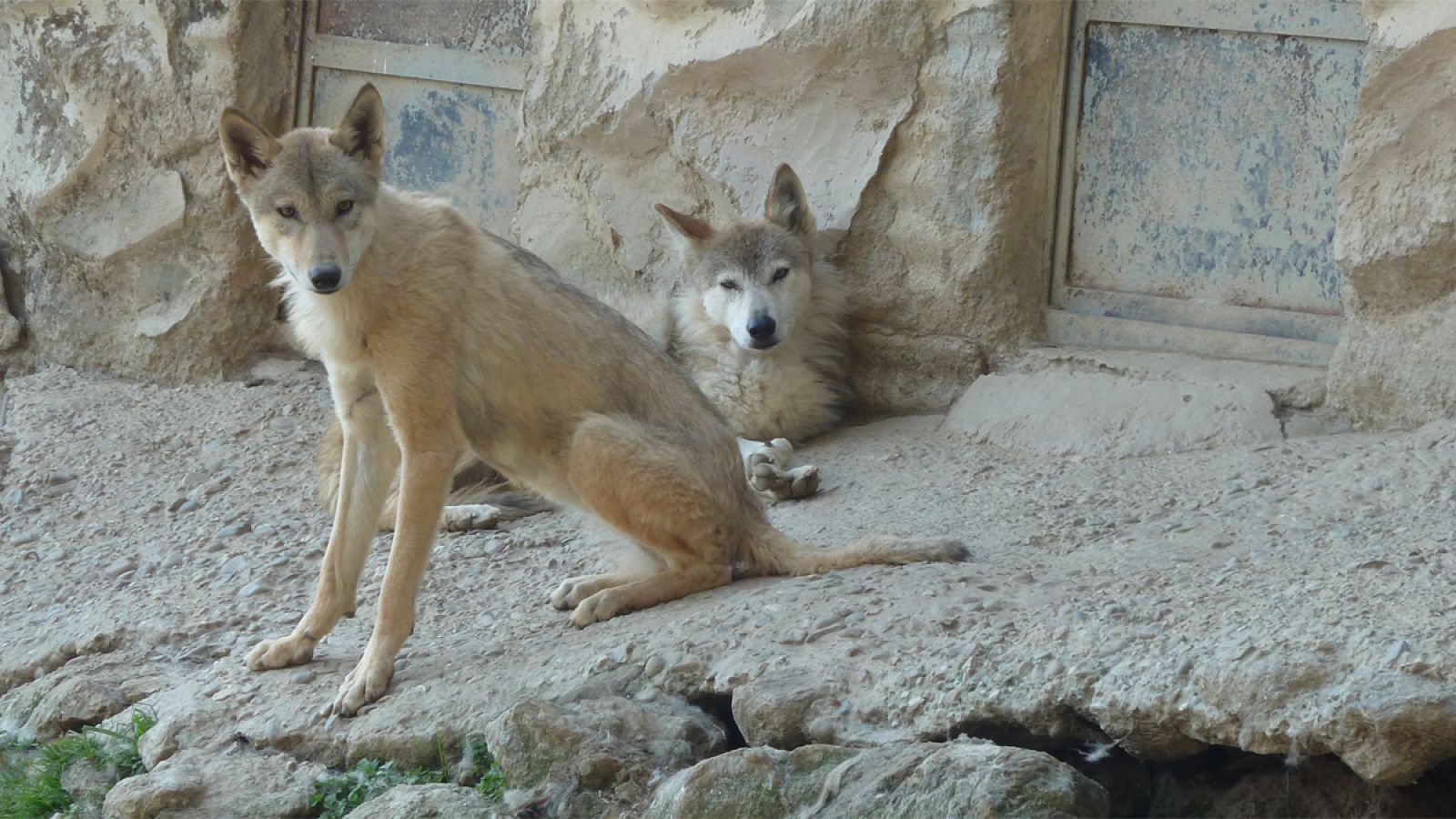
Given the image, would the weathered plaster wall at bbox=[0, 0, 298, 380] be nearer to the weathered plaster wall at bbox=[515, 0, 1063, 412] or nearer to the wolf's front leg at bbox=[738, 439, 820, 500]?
the weathered plaster wall at bbox=[515, 0, 1063, 412]

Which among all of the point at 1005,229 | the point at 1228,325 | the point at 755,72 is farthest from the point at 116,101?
the point at 1228,325

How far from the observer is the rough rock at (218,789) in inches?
156

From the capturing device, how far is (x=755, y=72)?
273 inches

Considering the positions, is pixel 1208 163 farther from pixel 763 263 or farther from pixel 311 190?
pixel 311 190

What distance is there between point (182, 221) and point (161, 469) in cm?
151

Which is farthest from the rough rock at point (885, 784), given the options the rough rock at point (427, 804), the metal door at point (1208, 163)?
the metal door at point (1208, 163)

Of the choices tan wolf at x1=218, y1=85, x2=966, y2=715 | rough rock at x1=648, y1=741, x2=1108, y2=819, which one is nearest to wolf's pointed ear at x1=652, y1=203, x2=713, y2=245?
tan wolf at x1=218, y1=85, x2=966, y2=715

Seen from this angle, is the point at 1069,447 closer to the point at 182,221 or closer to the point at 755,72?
the point at 755,72

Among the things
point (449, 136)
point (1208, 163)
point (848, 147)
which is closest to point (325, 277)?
point (848, 147)

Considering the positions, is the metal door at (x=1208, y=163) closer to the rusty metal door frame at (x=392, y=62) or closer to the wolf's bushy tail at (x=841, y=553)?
the wolf's bushy tail at (x=841, y=553)

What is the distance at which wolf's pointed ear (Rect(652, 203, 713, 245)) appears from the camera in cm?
696

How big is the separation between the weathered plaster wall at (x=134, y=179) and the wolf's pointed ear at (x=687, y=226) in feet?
7.86

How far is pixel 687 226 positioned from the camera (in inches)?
278

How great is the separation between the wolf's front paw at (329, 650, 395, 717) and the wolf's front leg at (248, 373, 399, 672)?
371 mm
